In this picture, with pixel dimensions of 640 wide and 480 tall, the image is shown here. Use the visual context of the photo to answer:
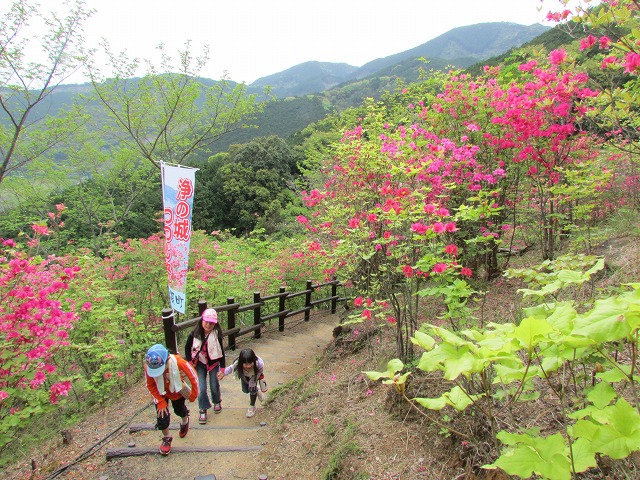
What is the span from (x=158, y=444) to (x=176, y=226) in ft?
8.68

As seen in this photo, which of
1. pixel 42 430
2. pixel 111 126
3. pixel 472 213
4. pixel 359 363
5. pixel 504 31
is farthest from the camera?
pixel 504 31

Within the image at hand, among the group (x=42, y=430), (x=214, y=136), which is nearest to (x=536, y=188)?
(x=42, y=430)

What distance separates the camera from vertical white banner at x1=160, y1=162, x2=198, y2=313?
196 inches

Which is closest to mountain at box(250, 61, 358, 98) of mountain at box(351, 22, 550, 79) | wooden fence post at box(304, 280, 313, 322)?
mountain at box(351, 22, 550, 79)

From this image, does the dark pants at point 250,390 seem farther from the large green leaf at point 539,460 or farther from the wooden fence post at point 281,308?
the large green leaf at point 539,460

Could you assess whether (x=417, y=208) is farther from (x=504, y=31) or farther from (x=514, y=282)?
(x=504, y=31)

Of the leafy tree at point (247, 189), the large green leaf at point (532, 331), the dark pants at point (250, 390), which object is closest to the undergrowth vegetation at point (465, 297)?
the large green leaf at point (532, 331)

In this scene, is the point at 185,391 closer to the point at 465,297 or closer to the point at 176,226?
the point at 176,226

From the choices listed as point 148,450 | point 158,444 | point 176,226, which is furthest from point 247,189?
point 148,450

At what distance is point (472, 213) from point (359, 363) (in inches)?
109

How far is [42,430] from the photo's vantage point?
5.43 meters

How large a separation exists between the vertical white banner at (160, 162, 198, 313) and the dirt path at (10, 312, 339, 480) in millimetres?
1384

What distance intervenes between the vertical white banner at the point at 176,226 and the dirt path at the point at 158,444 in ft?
4.54

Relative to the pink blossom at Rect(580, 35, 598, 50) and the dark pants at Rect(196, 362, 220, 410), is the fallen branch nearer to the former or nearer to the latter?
the dark pants at Rect(196, 362, 220, 410)
